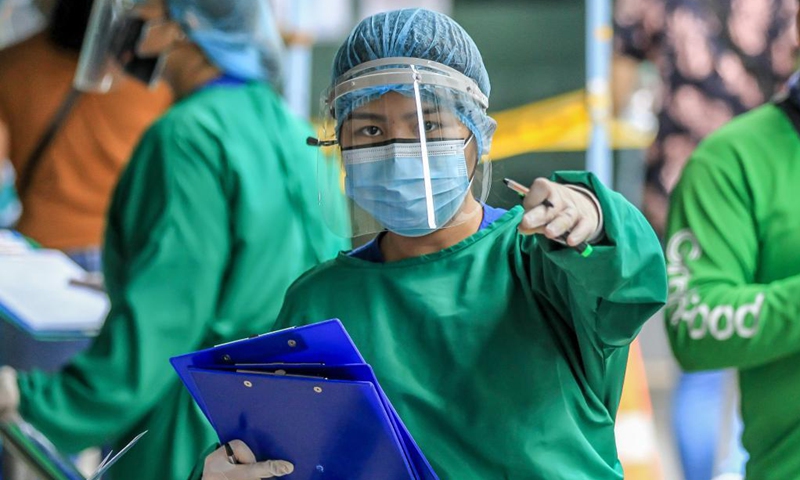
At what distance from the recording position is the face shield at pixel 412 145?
171 cm

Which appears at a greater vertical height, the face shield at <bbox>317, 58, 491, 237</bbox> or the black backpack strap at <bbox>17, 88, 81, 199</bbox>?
the face shield at <bbox>317, 58, 491, 237</bbox>

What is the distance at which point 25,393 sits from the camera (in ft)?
8.49

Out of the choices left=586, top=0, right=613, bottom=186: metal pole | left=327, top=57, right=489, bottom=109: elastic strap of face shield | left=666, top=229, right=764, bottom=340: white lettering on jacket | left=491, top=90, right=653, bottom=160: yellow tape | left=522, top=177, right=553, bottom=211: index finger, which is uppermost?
left=327, top=57, right=489, bottom=109: elastic strap of face shield

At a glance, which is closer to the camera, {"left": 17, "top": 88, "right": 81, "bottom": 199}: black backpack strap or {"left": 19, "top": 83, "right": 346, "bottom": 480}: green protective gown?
{"left": 19, "top": 83, "right": 346, "bottom": 480}: green protective gown

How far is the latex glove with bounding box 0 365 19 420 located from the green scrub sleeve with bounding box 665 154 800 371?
4.22 feet

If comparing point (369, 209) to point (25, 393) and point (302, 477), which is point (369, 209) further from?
point (25, 393)

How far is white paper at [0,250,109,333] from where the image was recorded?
9.52 feet

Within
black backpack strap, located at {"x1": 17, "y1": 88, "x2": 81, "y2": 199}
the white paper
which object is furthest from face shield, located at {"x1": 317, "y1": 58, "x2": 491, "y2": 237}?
black backpack strap, located at {"x1": 17, "y1": 88, "x2": 81, "y2": 199}

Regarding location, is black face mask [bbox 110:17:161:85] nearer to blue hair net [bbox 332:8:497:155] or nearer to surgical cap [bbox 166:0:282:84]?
surgical cap [bbox 166:0:282:84]

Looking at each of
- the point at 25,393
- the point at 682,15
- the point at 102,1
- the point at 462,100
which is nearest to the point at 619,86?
the point at 682,15

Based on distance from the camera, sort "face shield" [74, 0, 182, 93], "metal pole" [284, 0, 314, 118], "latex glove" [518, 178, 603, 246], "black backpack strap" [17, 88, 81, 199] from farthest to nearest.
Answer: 1. "metal pole" [284, 0, 314, 118]
2. "black backpack strap" [17, 88, 81, 199]
3. "face shield" [74, 0, 182, 93]
4. "latex glove" [518, 178, 603, 246]

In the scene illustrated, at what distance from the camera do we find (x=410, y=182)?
171 centimetres

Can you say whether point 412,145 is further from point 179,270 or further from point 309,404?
point 179,270

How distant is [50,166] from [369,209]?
2300 mm
